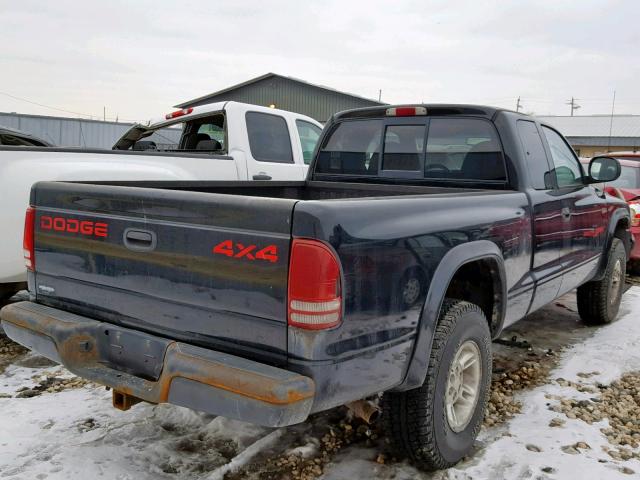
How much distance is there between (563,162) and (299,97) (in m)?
26.1

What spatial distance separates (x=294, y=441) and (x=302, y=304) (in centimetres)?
139

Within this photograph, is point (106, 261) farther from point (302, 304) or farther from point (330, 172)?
point (330, 172)

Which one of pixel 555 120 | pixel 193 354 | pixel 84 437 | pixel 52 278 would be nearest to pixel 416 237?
pixel 193 354

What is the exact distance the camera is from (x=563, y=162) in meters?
4.56

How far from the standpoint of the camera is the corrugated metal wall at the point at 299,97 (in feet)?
95.6

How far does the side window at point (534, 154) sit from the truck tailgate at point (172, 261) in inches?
93.0

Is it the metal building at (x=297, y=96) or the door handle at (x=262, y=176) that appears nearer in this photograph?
the door handle at (x=262, y=176)

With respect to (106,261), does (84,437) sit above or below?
below

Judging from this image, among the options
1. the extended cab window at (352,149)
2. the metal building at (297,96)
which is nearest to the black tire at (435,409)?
the extended cab window at (352,149)

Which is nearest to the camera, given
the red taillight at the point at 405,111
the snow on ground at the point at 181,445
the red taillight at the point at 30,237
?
the snow on ground at the point at 181,445

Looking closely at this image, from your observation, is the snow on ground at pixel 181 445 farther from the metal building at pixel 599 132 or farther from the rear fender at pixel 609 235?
the metal building at pixel 599 132

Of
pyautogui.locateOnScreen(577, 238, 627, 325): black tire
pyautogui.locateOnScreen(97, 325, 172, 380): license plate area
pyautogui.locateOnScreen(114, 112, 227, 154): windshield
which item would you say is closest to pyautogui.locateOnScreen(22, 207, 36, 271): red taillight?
pyautogui.locateOnScreen(97, 325, 172, 380): license plate area

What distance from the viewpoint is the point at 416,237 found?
253 centimetres

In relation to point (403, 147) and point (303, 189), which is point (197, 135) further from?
point (403, 147)
